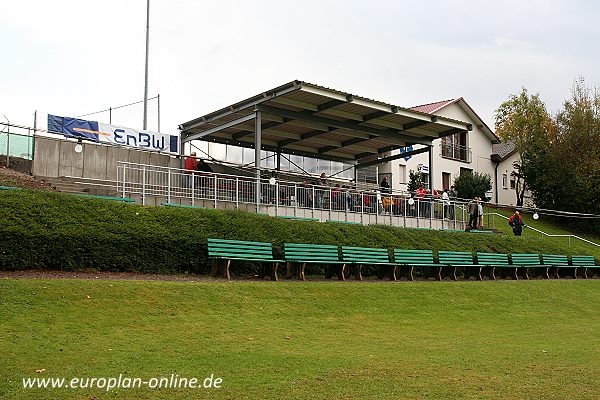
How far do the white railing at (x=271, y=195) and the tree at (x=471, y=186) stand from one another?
1650 cm

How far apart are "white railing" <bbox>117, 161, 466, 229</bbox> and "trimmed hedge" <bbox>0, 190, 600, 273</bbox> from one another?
285cm

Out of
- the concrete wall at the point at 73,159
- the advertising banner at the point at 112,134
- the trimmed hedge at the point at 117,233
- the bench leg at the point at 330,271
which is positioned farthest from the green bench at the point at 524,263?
the concrete wall at the point at 73,159

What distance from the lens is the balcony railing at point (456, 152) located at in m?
51.0

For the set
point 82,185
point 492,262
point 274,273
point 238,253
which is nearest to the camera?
point 238,253

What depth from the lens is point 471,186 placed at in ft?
150

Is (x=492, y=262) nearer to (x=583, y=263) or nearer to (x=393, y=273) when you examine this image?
(x=393, y=273)

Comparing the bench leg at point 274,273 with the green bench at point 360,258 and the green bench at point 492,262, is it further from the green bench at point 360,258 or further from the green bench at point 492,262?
the green bench at point 492,262

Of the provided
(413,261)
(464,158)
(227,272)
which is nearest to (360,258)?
(413,261)

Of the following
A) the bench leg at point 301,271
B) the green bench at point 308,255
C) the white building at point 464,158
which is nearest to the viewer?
the bench leg at point 301,271

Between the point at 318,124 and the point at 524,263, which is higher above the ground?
the point at 318,124

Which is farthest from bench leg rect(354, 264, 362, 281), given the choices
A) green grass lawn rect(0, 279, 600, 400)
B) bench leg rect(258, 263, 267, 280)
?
bench leg rect(258, 263, 267, 280)

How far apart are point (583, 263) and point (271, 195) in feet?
44.1

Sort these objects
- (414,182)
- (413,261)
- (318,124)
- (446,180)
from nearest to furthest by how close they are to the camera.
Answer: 1. (413,261)
2. (318,124)
3. (414,182)
4. (446,180)

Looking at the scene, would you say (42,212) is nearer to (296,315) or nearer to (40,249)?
(40,249)
